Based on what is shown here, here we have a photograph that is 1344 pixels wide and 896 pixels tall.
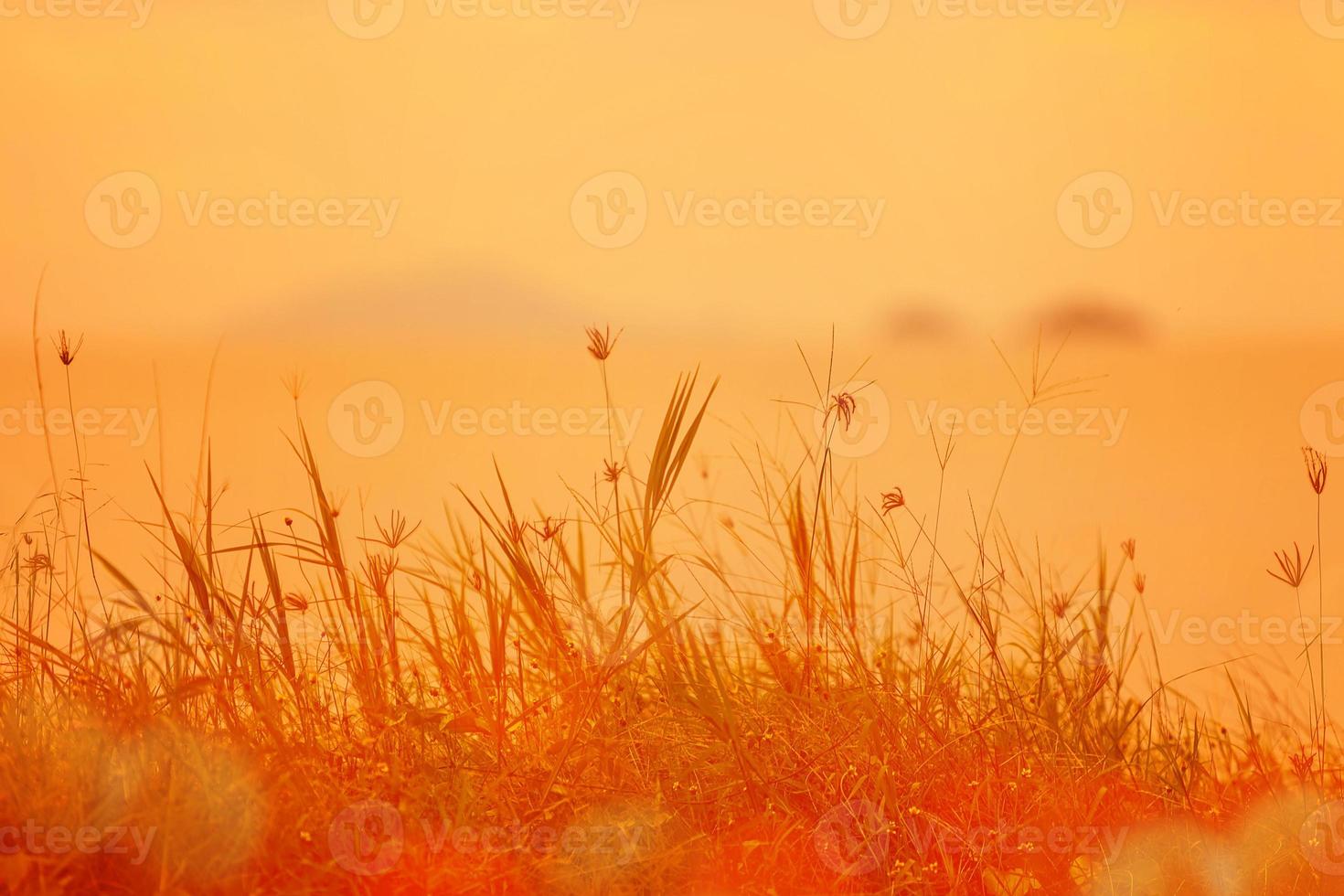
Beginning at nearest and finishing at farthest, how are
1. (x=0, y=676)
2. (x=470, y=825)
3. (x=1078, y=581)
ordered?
1. (x=470, y=825)
2. (x=0, y=676)
3. (x=1078, y=581)

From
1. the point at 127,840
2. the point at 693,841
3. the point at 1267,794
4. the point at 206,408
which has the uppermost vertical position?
the point at 206,408

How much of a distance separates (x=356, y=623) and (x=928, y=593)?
5.17ft

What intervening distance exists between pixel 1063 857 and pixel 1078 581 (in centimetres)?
98

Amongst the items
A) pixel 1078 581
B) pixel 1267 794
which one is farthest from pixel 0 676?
pixel 1267 794

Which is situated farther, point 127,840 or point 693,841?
point 693,841

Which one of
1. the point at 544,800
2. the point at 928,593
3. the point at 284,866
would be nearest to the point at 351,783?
the point at 284,866

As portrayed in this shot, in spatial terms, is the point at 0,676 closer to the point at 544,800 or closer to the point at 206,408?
the point at 206,408

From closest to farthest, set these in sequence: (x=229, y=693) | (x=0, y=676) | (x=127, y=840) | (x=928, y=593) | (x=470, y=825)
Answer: (x=127, y=840), (x=470, y=825), (x=229, y=693), (x=0, y=676), (x=928, y=593)

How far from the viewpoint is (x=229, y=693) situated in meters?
2.49

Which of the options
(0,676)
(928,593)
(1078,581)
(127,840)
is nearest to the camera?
(127,840)

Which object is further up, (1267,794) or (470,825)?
(470,825)

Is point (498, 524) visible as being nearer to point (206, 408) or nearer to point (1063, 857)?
point (206, 408)

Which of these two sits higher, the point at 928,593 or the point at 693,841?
the point at 928,593

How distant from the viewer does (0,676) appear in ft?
8.71
